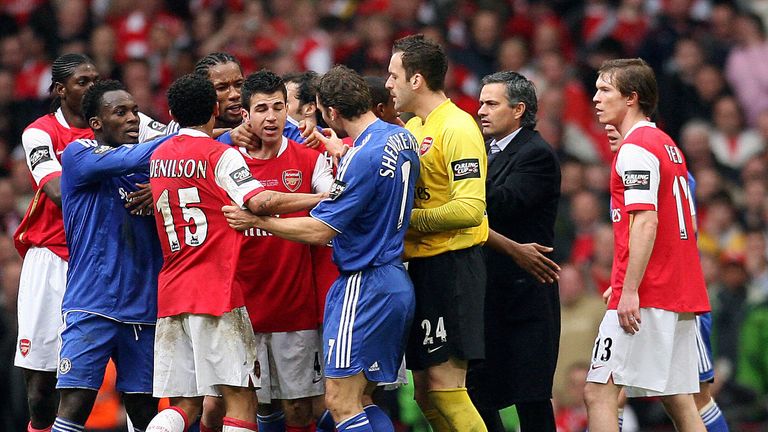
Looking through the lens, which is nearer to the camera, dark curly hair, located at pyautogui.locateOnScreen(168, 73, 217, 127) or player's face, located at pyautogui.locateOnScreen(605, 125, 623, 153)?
dark curly hair, located at pyautogui.locateOnScreen(168, 73, 217, 127)

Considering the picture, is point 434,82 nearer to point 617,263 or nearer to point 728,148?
point 617,263

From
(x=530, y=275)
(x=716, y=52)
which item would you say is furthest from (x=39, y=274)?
(x=716, y=52)

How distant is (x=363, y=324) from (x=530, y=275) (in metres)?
1.62

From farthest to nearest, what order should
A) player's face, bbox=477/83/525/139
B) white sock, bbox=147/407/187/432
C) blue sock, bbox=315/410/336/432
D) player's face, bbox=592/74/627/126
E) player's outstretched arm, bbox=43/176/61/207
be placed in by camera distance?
player's face, bbox=477/83/525/139, blue sock, bbox=315/410/336/432, player's outstretched arm, bbox=43/176/61/207, player's face, bbox=592/74/627/126, white sock, bbox=147/407/187/432

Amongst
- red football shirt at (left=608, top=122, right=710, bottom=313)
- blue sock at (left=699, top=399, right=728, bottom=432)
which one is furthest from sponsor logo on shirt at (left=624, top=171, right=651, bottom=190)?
blue sock at (left=699, top=399, right=728, bottom=432)

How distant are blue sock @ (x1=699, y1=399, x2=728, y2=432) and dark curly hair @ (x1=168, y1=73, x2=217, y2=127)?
4.15 meters

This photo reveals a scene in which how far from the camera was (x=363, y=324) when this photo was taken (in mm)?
8219

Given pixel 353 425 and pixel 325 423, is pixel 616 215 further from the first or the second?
pixel 325 423

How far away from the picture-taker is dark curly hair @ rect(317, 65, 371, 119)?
8398mm

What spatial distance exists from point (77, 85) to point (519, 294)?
3362 millimetres

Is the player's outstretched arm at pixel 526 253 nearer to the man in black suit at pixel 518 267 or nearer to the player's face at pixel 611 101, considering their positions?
the man in black suit at pixel 518 267

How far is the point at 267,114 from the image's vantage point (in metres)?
8.70

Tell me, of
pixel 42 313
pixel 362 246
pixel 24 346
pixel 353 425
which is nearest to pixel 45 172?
pixel 42 313

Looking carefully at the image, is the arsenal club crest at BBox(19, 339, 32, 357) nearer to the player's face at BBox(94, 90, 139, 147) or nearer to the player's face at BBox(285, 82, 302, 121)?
the player's face at BBox(94, 90, 139, 147)
